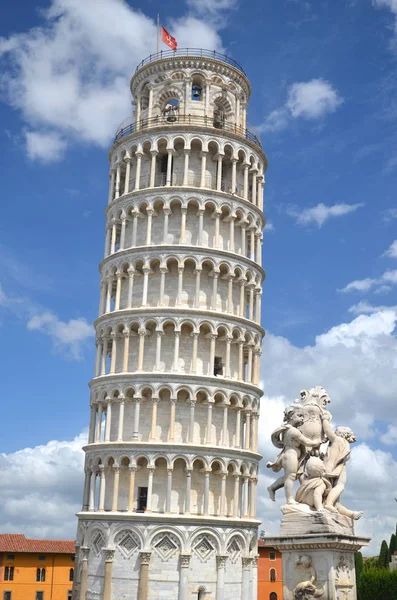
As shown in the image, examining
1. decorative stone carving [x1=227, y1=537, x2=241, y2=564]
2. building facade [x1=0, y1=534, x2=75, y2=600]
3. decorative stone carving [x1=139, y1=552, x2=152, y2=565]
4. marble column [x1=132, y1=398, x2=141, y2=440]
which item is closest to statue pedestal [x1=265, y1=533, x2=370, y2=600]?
decorative stone carving [x1=139, y1=552, x2=152, y2=565]

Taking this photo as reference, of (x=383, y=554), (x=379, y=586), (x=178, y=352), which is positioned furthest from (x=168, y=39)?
(x=383, y=554)

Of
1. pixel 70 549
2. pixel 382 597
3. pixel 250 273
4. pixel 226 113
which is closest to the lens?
pixel 250 273

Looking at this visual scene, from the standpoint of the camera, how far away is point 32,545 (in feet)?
289

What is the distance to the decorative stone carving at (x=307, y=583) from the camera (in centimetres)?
1326

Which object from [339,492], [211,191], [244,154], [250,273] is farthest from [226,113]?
[339,492]

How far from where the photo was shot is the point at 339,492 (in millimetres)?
14203

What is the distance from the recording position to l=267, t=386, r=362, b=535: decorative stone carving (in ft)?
45.4

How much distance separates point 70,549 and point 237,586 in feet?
140

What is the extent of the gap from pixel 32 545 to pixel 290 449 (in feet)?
265

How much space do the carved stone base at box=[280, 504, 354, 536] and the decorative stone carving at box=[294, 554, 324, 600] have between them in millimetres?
502

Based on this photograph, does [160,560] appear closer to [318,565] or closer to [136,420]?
[136,420]

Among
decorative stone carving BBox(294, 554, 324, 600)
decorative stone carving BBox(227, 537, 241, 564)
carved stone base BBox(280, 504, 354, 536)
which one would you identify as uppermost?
decorative stone carving BBox(227, 537, 241, 564)

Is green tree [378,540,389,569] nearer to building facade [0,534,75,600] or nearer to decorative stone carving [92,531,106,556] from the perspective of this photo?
building facade [0,534,75,600]

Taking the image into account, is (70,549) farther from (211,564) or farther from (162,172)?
(162,172)
